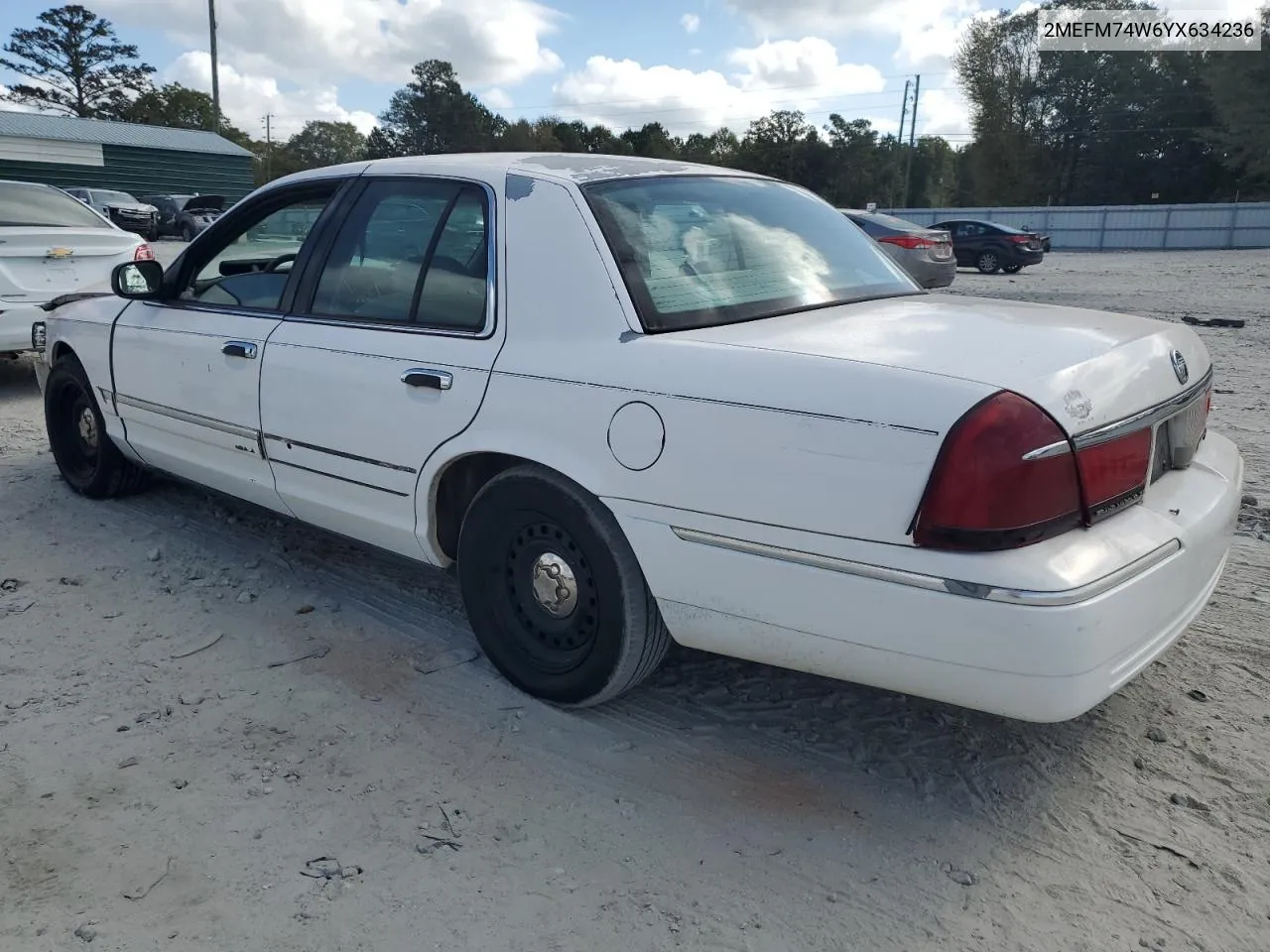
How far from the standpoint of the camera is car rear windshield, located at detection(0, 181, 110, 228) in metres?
7.61

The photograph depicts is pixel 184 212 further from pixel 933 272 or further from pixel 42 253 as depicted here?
pixel 42 253

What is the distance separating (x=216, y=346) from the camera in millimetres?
3818

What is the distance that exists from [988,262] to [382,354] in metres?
23.0

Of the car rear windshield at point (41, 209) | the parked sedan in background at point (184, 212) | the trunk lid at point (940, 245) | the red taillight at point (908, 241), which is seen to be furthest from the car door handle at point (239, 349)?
the parked sedan in background at point (184, 212)

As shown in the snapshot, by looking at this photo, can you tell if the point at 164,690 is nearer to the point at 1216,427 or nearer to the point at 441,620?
the point at 441,620

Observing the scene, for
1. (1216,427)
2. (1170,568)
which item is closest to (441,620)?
(1170,568)

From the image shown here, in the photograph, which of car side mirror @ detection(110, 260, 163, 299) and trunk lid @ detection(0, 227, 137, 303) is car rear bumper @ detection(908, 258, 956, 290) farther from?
car side mirror @ detection(110, 260, 163, 299)

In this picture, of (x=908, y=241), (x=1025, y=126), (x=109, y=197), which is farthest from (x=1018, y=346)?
(x=1025, y=126)

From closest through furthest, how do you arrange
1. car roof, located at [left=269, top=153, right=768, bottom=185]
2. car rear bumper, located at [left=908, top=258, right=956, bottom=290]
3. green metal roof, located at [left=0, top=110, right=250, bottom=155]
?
car roof, located at [left=269, top=153, right=768, bottom=185] < car rear bumper, located at [left=908, top=258, right=956, bottom=290] < green metal roof, located at [left=0, top=110, right=250, bottom=155]

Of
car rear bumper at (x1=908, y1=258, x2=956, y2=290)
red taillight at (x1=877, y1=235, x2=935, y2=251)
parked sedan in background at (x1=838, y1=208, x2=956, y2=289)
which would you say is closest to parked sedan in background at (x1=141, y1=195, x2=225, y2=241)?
parked sedan in background at (x1=838, y1=208, x2=956, y2=289)

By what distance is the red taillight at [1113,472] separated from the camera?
2.23 m

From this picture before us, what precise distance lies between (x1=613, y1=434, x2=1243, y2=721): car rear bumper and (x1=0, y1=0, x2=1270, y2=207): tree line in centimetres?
4604

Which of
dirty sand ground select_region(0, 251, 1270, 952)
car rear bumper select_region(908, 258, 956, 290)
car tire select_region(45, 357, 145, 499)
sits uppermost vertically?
car rear bumper select_region(908, 258, 956, 290)

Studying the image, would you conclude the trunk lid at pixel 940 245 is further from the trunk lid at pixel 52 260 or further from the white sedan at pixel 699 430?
the white sedan at pixel 699 430
